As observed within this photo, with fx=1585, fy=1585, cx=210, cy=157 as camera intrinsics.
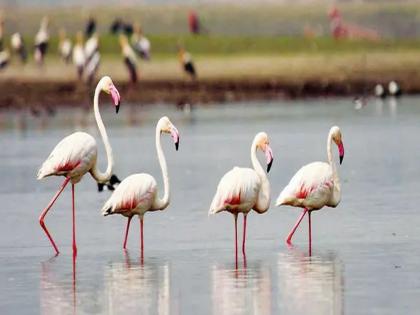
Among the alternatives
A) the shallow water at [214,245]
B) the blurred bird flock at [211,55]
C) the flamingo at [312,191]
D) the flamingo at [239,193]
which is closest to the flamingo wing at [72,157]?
the shallow water at [214,245]

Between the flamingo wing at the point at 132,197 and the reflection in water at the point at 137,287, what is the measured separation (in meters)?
0.51

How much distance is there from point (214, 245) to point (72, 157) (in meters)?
1.60

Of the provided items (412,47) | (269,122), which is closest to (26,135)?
(269,122)

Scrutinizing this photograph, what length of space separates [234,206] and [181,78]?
29.7m

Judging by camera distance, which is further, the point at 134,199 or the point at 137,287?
the point at 134,199

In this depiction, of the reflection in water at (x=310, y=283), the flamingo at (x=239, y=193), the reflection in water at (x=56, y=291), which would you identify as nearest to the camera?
the reflection in water at (x=310, y=283)

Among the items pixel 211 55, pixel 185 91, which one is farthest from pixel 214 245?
pixel 211 55

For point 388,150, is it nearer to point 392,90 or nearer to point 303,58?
point 392,90

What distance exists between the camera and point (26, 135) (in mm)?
29625

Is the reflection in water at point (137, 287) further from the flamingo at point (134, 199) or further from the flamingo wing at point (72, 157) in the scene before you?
the flamingo wing at point (72, 157)

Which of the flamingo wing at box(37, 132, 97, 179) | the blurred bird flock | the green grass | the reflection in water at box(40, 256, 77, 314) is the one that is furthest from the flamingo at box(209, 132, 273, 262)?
the green grass

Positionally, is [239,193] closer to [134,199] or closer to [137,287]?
[134,199]

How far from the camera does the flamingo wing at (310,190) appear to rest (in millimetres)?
14219

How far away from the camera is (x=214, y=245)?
46.4 ft
